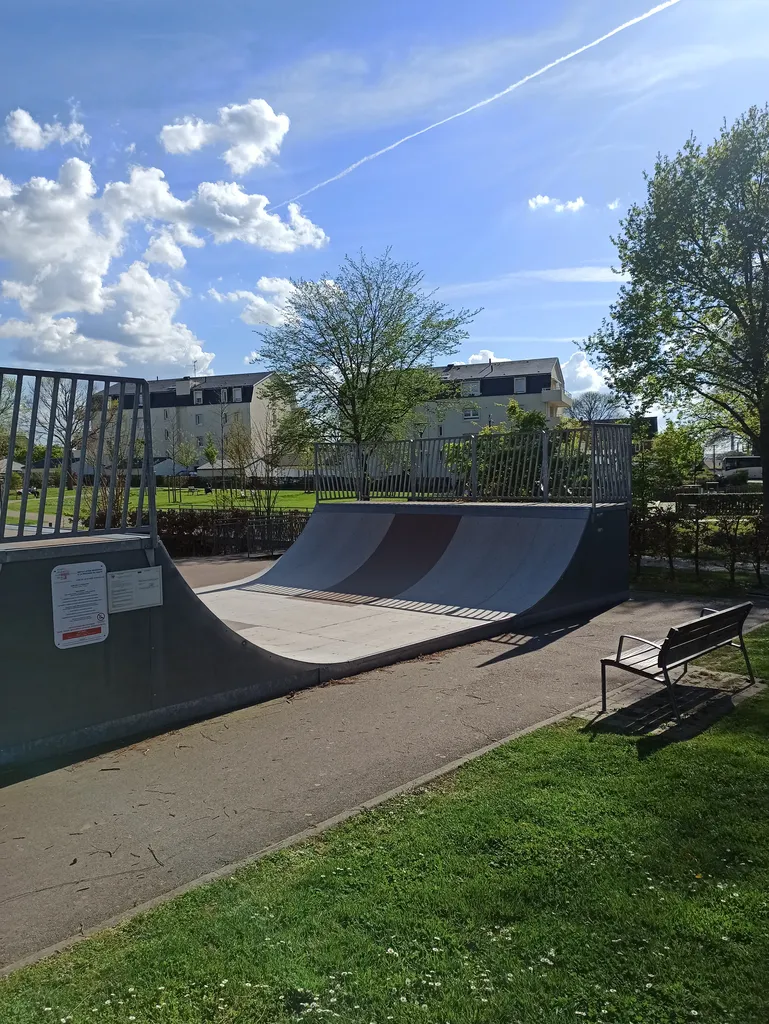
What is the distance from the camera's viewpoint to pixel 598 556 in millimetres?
11898

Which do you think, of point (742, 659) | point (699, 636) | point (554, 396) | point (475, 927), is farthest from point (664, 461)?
point (554, 396)

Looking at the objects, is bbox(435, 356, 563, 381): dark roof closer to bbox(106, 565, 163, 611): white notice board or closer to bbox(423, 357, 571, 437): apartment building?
bbox(423, 357, 571, 437): apartment building

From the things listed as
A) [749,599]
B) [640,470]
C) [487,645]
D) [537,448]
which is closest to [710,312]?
[640,470]

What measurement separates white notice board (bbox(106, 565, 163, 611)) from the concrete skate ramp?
2285 millimetres

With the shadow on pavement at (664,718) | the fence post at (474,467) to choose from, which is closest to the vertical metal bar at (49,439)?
the shadow on pavement at (664,718)

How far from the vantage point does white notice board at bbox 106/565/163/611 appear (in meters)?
5.84

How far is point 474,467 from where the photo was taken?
559 inches

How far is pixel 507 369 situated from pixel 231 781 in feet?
238

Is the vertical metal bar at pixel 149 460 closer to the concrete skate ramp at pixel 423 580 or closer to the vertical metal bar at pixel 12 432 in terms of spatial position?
the vertical metal bar at pixel 12 432

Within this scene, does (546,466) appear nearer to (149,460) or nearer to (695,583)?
(695,583)

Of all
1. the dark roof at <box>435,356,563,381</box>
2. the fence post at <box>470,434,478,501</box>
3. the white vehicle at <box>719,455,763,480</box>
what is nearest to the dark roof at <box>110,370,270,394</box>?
the dark roof at <box>435,356,563,381</box>

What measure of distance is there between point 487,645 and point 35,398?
5.89 meters

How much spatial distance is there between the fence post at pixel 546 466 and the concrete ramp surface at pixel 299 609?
99cm

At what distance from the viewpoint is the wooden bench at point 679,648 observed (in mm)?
6016
